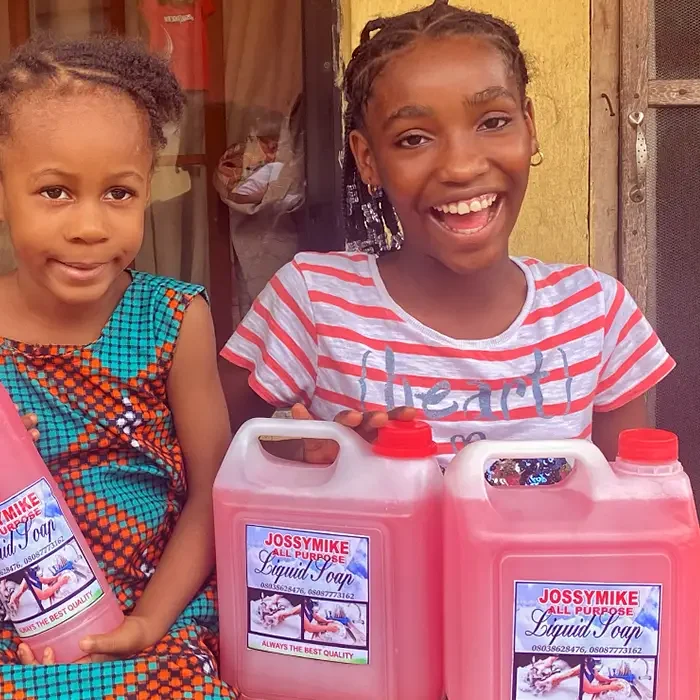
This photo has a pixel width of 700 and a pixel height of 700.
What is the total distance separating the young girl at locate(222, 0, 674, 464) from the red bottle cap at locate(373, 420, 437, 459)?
173 mm

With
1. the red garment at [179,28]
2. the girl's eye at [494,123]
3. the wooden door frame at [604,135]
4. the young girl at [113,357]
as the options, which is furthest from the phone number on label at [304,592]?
the red garment at [179,28]

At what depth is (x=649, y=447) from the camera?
43.5 inches

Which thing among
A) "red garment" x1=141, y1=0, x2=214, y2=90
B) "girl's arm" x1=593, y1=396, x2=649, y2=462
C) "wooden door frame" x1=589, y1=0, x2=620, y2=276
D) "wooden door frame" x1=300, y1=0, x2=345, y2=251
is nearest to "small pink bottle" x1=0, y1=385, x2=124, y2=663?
"girl's arm" x1=593, y1=396, x2=649, y2=462

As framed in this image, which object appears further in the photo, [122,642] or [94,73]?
[94,73]

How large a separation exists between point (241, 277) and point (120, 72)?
4.36ft

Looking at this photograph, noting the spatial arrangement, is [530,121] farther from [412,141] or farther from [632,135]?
[632,135]

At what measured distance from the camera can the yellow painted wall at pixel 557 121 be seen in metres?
2.00

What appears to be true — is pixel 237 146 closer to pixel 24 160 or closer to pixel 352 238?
pixel 352 238

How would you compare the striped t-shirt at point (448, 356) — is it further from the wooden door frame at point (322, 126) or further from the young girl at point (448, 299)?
the wooden door frame at point (322, 126)

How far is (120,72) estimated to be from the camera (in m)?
1.33

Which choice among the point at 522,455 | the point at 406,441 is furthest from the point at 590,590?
the point at 406,441

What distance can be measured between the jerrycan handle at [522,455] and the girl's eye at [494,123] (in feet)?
1.80

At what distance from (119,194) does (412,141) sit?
0.47m

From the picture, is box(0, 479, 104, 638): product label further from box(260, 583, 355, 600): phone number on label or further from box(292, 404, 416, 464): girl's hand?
box(292, 404, 416, 464): girl's hand
